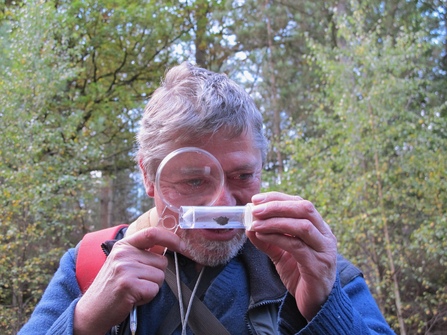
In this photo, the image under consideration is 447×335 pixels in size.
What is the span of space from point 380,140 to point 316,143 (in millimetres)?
1441

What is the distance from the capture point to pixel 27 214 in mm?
6066

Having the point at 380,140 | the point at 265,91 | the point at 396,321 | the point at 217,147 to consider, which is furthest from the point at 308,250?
the point at 265,91

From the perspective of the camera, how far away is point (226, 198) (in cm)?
179

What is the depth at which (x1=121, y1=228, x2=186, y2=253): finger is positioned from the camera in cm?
150

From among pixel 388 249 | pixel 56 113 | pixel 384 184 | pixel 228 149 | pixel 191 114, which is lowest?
pixel 388 249

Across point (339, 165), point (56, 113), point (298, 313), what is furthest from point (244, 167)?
point (56, 113)

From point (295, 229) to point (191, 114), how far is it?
80 centimetres

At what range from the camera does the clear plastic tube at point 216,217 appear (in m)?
1.54

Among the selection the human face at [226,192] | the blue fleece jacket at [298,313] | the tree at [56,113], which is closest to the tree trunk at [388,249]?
the blue fleece jacket at [298,313]

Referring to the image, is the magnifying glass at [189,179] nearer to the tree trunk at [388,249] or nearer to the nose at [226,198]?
the nose at [226,198]

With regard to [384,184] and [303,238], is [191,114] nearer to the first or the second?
[303,238]

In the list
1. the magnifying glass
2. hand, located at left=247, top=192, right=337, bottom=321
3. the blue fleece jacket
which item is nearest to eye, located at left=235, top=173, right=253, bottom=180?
the magnifying glass

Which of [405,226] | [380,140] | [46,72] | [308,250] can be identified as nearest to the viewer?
[308,250]

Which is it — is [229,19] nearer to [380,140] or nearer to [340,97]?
[340,97]
